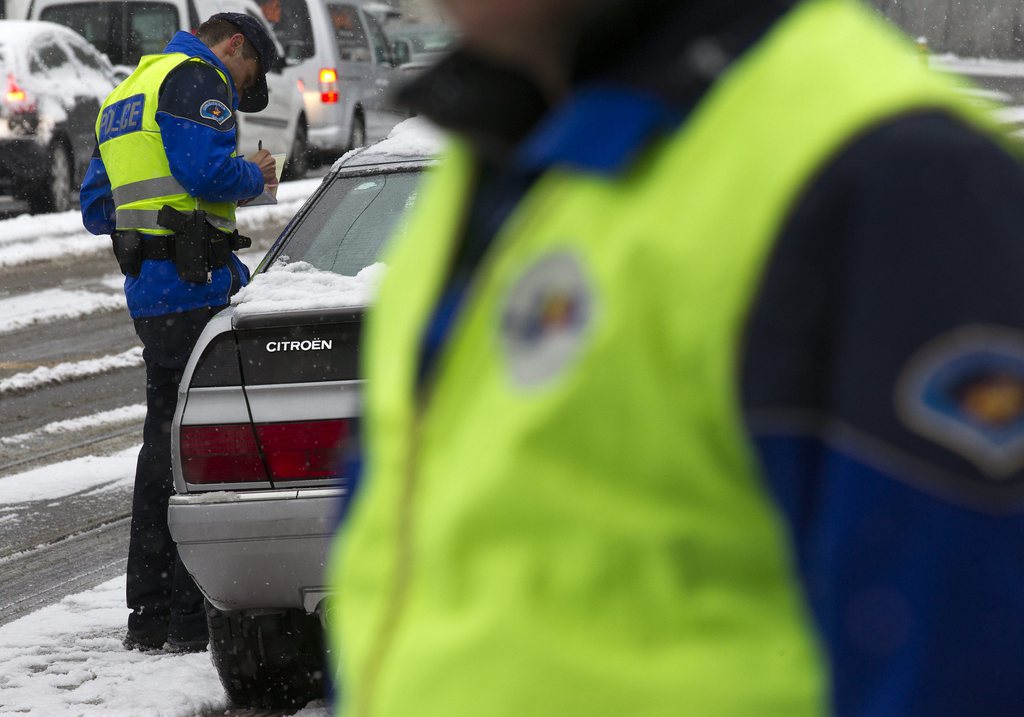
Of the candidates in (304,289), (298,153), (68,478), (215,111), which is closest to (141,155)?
(215,111)

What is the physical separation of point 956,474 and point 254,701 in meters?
3.85

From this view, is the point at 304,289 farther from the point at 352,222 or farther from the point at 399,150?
the point at 399,150

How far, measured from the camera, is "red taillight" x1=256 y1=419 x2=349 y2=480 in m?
4.06

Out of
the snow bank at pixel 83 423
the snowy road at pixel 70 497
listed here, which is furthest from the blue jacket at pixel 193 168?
the snow bank at pixel 83 423

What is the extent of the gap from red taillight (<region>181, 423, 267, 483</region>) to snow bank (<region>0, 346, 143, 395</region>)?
5183 mm

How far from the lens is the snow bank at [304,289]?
160 inches

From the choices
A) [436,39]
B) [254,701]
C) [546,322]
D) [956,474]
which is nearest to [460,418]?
[546,322]

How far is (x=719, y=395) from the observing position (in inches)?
36.1

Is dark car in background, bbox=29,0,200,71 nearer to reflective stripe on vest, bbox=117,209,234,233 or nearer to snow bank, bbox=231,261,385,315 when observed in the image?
reflective stripe on vest, bbox=117,209,234,233

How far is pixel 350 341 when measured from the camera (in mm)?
4039

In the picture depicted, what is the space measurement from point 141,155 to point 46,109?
1051 centimetres

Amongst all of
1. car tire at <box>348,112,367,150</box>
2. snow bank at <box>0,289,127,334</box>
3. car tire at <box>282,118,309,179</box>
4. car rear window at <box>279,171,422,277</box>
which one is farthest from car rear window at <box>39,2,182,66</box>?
car rear window at <box>279,171,422,277</box>

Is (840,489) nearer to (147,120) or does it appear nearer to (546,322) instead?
(546,322)

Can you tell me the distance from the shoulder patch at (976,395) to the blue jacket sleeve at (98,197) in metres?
4.82
